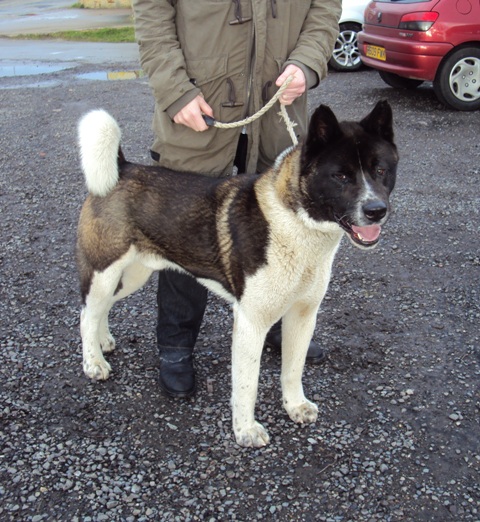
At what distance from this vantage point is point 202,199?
2.93 metres

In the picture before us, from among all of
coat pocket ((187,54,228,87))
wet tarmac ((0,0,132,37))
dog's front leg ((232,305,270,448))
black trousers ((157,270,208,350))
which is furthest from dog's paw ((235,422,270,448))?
wet tarmac ((0,0,132,37))

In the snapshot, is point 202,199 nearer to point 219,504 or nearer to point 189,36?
point 189,36

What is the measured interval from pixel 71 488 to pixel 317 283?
139cm

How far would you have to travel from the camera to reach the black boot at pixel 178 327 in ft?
10.8

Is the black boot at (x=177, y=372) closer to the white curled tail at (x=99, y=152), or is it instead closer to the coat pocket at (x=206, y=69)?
the white curled tail at (x=99, y=152)

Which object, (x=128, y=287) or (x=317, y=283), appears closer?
(x=317, y=283)

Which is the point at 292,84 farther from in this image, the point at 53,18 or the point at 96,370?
the point at 53,18

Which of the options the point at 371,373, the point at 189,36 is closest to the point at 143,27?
the point at 189,36

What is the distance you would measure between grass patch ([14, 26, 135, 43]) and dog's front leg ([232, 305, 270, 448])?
14.7 meters

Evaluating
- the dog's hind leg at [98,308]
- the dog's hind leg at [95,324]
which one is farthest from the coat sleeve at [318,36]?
the dog's hind leg at [95,324]

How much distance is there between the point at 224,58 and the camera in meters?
2.84

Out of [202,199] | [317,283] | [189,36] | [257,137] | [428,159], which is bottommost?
[428,159]

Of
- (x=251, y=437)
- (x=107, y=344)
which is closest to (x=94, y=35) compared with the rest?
(x=107, y=344)

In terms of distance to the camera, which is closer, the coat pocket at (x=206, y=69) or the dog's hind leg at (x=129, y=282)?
the coat pocket at (x=206, y=69)
